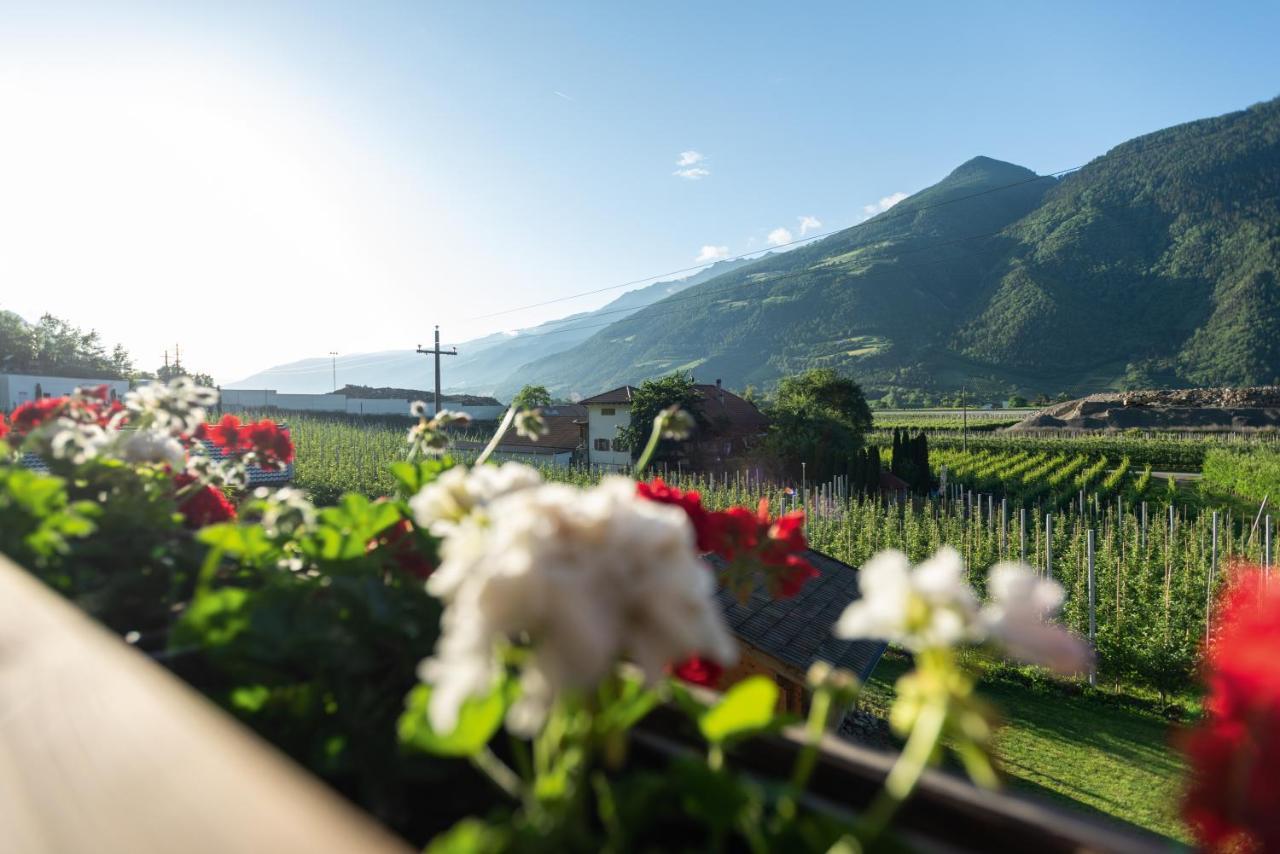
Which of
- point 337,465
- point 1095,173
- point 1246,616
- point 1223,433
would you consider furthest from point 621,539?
point 1095,173

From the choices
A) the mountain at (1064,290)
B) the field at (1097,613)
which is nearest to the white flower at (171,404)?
the field at (1097,613)

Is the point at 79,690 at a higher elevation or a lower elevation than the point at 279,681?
higher

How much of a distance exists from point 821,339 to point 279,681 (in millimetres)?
120574

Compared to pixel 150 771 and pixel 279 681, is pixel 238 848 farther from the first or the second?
pixel 279 681

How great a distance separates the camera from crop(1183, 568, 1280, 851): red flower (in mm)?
486

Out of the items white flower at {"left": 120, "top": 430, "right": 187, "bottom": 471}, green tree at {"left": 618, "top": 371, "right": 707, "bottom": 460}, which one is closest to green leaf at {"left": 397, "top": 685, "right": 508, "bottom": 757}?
white flower at {"left": 120, "top": 430, "right": 187, "bottom": 471}

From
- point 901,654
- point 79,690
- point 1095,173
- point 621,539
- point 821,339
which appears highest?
point 1095,173

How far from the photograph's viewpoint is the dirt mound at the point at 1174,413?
38406 mm

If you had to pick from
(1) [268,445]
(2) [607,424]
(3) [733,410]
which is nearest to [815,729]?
(1) [268,445]

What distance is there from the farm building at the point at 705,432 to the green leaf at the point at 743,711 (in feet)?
74.3

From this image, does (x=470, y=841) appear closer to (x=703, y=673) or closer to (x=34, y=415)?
(x=703, y=673)

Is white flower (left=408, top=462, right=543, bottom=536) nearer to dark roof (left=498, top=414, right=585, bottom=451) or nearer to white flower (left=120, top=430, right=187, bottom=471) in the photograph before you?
white flower (left=120, top=430, right=187, bottom=471)

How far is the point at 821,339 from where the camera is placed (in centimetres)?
11656

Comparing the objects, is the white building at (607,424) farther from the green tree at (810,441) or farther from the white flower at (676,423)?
the white flower at (676,423)
